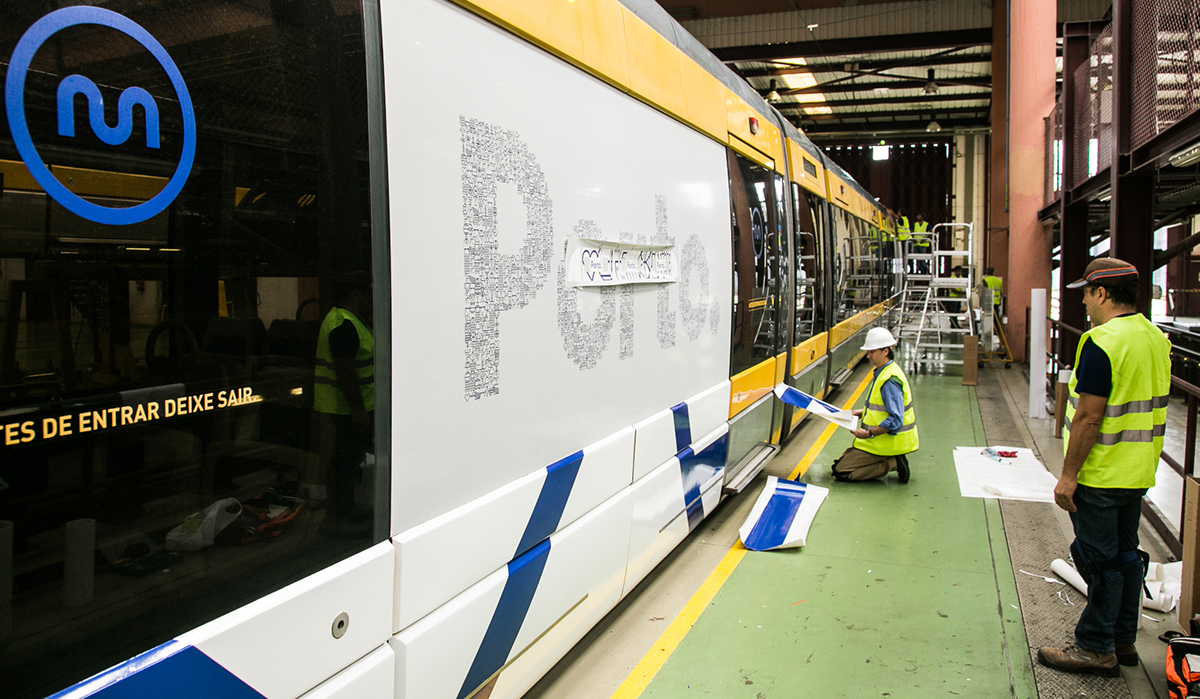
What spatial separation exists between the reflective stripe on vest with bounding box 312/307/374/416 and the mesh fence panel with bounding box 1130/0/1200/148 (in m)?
4.81

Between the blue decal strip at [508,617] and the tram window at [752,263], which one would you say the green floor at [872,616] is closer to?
the blue decal strip at [508,617]

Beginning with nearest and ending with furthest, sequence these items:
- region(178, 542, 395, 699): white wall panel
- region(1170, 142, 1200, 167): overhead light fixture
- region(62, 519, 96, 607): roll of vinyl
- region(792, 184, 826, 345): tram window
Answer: region(62, 519, 96, 607): roll of vinyl, region(178, 542, 395, 699): white wall panel, region(1170, 142, 1200, 167): overhead light fixture, region(792, 184, 826, 345): tram window

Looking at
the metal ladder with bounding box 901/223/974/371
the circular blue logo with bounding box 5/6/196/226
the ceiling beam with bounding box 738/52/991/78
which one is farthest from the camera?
the ceiling beam with bounding box 738/52/991/78

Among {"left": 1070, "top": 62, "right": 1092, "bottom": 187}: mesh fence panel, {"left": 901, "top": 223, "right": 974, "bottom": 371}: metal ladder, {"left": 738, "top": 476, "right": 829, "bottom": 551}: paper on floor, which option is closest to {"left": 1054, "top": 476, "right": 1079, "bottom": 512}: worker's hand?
{"left": 738, "top": 476, "right": 829, "bottom": 551}: paper on floor

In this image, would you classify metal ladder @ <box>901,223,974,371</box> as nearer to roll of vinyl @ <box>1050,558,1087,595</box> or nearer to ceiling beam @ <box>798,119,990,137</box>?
roll of vinyl @ <box>1050,558,1087,595</box>

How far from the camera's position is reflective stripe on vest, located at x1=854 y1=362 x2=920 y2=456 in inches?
240

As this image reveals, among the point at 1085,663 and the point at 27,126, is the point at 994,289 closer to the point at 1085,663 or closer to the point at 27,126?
the point at 1085,663

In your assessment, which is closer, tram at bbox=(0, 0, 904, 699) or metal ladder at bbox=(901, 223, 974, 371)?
tram at bbox=(0, 0, 904, 699)

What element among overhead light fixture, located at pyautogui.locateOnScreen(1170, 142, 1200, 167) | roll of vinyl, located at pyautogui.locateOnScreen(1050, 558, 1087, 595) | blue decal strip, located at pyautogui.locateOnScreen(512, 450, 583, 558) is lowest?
roll of vinyl, located at pyautogui.locateOnScreen(1050, 558, 1087, 595)

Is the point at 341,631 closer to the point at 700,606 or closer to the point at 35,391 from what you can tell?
the point at 35,391

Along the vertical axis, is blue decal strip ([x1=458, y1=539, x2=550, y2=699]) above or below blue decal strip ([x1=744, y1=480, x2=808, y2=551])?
above

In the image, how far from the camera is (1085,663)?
327cm

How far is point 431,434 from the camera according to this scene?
2027mm

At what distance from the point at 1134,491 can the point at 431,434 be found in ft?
9.82
